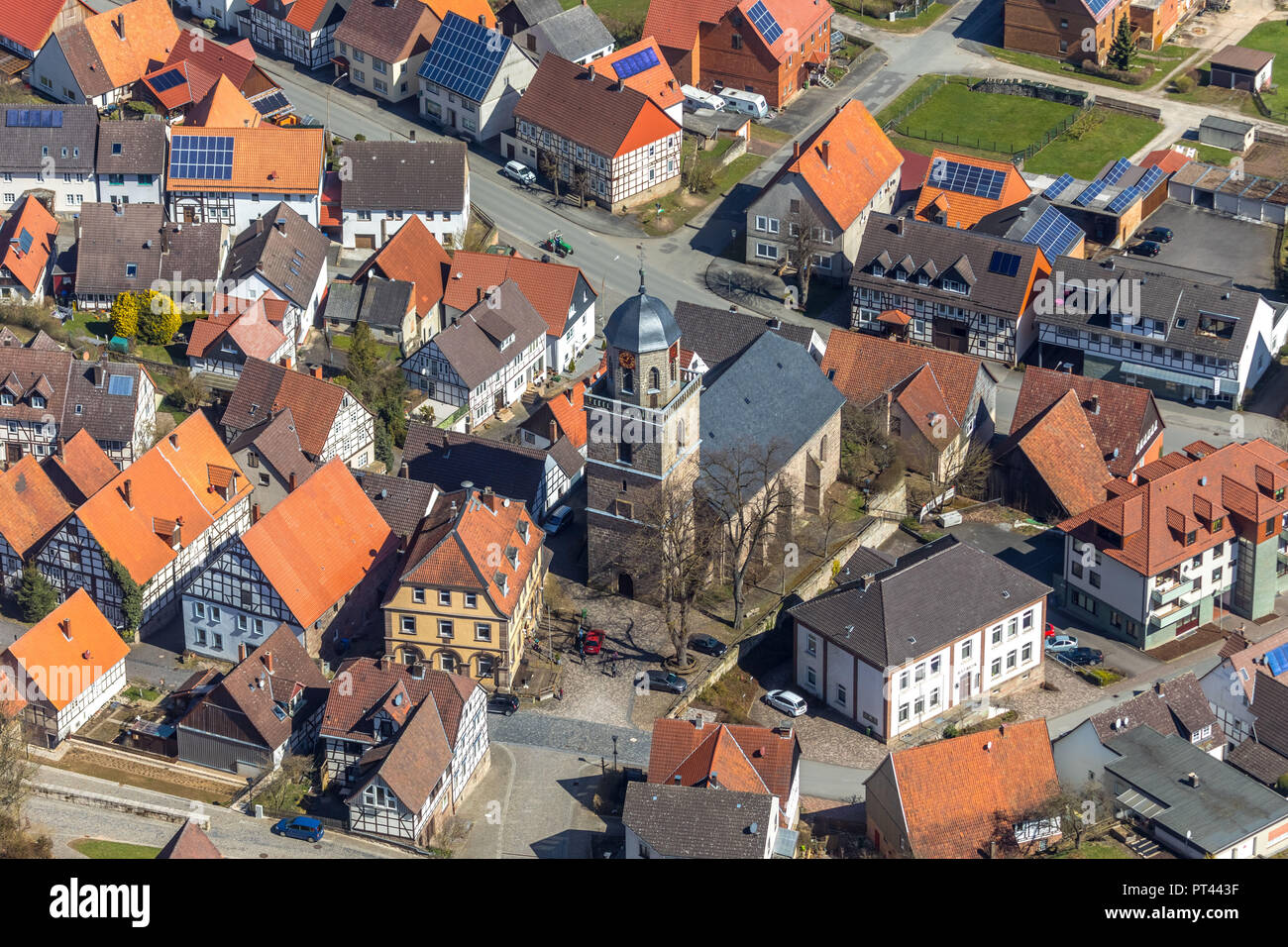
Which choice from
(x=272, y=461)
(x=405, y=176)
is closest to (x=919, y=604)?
(x=272, y=461)

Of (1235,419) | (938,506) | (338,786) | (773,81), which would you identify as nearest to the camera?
(338,786)

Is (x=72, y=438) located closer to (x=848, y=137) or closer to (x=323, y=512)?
(x=323, y=512)

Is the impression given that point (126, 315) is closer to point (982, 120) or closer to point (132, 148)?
point (132, 148)

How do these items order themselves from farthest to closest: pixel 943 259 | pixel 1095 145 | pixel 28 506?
1. pixel 1095 145
2. pixel 943 259
3. pixel 28 506

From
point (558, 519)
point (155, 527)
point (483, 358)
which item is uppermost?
point (483, 358)

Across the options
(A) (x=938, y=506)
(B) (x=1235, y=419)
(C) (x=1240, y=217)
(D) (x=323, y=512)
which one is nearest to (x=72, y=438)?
(D) (x=323, y=512)

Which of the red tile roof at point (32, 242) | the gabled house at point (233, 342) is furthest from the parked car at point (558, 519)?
the red tile roof at point (32, 242)

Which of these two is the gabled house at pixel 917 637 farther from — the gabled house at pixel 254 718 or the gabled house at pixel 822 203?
the gabled house at pixel 822 203
